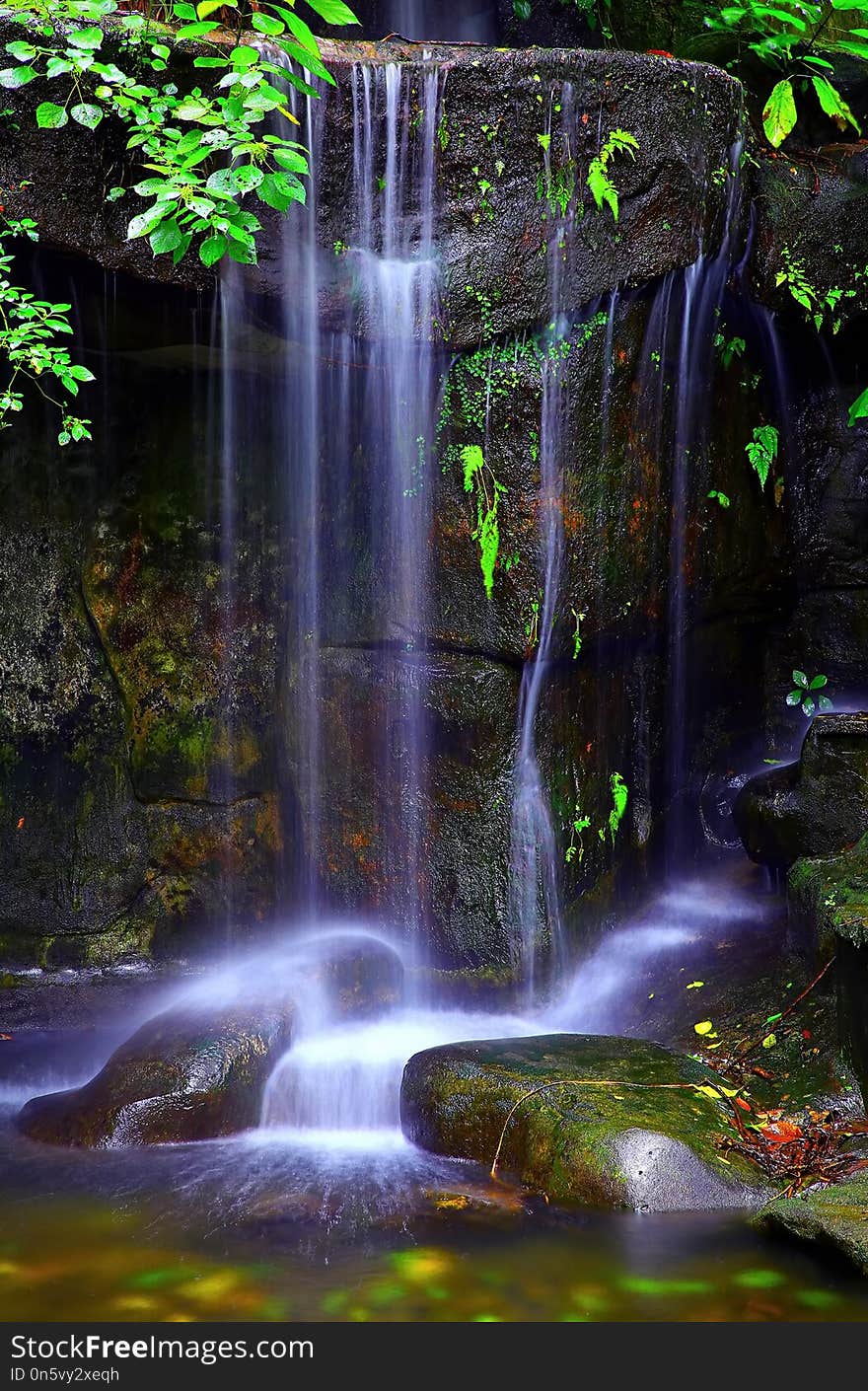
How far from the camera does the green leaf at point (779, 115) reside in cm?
644

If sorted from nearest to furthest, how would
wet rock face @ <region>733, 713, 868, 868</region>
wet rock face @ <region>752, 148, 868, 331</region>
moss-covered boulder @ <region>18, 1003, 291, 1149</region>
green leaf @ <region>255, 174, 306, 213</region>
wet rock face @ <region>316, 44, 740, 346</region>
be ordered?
green leaf @ <region>255, 174, 306, 213</region>, moss-covered boulder @ <region>18, 1003, 291, 1149</region>, wet rock face @ <region>316, 44, 740, 346</region>, wet rock face @ <region>733, 713, 868, 868</region>, wet rock face @ <region>752, 148, 868, 331</region>

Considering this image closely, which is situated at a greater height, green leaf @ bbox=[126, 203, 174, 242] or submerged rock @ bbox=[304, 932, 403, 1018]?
green leaf @ bbox=[126, 203, 174, 242]

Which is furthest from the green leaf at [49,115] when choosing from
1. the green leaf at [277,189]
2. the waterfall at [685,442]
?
the waterfall at [685,442]

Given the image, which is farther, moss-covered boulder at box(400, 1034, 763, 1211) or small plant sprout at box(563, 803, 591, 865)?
small plant sprout at box(563, 803, 591, 865)

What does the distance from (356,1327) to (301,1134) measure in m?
1.81

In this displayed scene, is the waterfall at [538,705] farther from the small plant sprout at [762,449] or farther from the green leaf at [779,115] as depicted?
the small plant sprout at [762,449]

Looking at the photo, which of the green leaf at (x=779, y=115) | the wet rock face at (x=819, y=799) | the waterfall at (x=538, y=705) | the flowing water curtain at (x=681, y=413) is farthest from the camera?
the green leaf at (x=779, y=115)

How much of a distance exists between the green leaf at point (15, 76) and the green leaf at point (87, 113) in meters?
0.20

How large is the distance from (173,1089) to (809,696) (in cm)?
464

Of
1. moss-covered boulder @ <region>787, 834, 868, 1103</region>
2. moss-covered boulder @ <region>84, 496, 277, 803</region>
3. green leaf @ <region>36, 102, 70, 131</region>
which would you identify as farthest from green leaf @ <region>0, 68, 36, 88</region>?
moss-covered boulder @ <region>787, 834, 868, 1103</region>

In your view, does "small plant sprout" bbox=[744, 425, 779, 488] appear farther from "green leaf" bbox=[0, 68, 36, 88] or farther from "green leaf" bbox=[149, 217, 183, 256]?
"green leaf" bbox=[0, 68, 36, 88]

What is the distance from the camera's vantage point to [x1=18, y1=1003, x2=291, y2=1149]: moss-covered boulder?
16.5ft

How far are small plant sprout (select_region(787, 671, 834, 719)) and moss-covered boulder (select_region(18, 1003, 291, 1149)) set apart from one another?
399 centimetres

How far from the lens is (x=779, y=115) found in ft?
21.2
